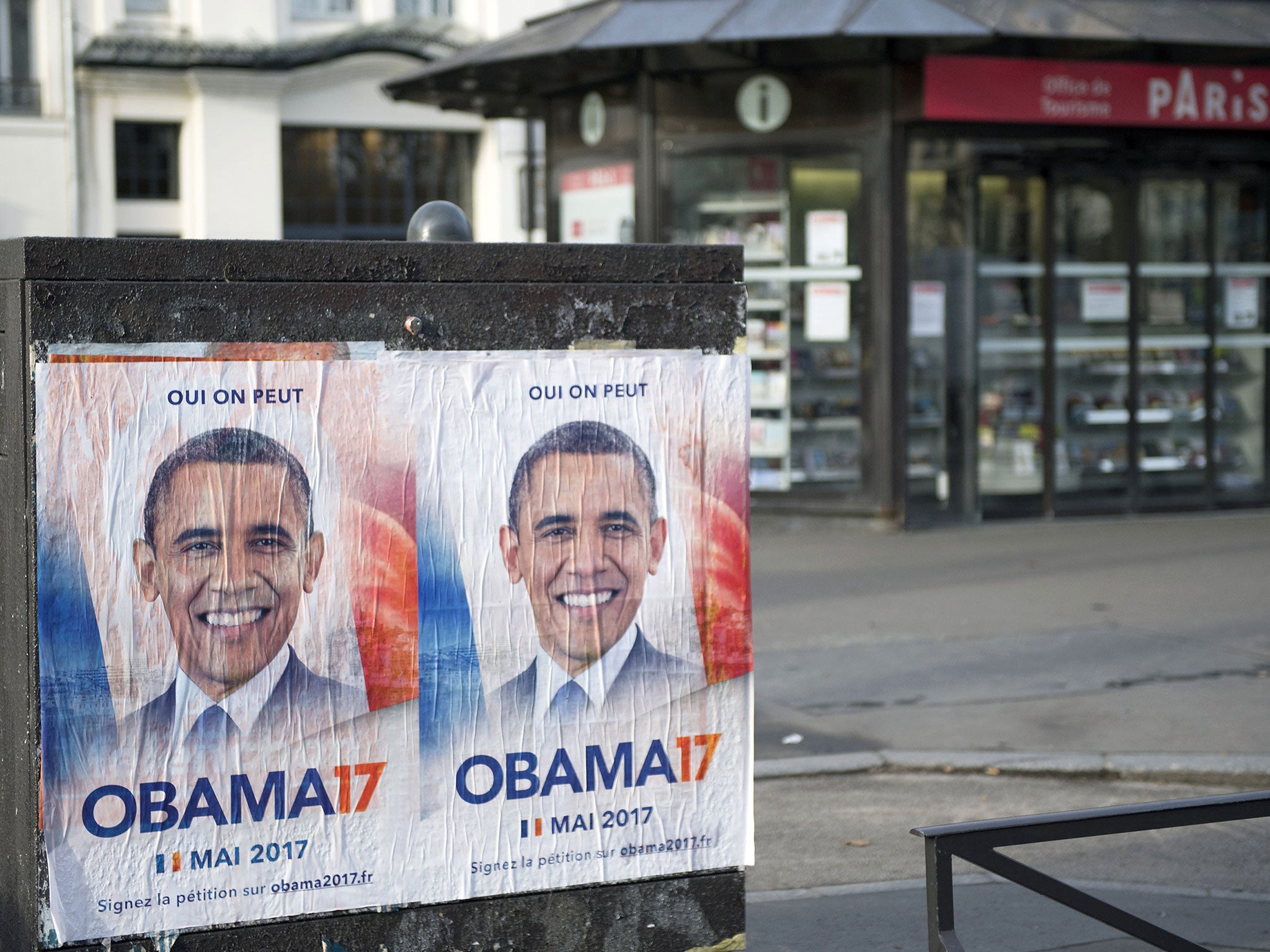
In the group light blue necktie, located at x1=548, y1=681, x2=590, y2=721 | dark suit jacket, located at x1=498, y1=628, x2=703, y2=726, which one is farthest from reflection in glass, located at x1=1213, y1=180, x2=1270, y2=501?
light blue necktie, located at x1=548, y1=681, x2=590, y2=721

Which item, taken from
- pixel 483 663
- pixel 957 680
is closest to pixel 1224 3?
pixel 957 680

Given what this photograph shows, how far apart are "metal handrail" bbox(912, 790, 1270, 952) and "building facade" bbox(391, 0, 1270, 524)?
31.2 feet

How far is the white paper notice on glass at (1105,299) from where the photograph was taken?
42.5 ft

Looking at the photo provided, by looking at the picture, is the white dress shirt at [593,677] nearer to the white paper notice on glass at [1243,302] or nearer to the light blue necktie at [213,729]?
the light blue necktie at [213,729]

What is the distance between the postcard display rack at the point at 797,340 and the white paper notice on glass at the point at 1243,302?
3695 millimetres

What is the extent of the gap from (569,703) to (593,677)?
0.18 feet

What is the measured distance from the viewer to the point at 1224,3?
40.7 feet

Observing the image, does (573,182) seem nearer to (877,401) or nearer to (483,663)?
(877,401)

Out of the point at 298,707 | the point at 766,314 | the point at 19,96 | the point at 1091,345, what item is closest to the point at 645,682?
the point at 298,707

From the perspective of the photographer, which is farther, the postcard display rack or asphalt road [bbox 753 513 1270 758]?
the postcard display rack

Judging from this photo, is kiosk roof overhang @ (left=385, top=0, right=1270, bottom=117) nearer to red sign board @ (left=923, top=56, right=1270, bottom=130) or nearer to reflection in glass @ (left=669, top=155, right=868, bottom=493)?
red sign board @ (left=923, top=56, right=1270, bottom=130)

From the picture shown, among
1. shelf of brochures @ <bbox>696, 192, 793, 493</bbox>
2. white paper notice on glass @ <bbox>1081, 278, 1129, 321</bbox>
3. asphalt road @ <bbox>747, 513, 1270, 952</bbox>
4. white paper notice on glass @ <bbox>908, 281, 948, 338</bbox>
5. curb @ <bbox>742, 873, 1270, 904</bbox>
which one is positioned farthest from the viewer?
white paper notice on glass @ <bbox>1081, 278, 1129, 321</bbox>

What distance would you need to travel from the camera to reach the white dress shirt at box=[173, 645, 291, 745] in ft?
7.35

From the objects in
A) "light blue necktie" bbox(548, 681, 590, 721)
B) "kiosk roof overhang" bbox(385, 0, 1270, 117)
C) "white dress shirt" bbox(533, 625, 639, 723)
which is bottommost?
"light blue necktie" bbox(548, 681, 590, 721)
